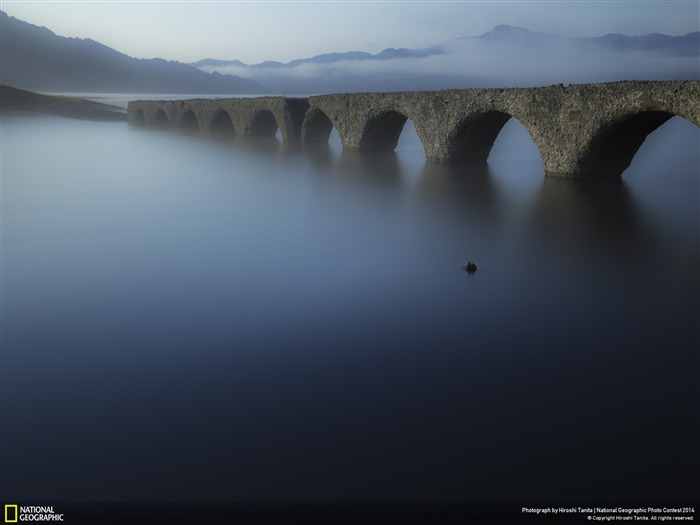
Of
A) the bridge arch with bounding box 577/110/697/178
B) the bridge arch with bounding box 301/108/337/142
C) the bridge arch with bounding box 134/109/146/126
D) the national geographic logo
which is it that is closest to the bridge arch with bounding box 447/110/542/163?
the bridge arch with bounding box 577/110/697/178

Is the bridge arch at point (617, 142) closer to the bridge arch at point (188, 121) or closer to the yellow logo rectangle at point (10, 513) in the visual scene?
the yellow logo rectangle at point (10, 513)

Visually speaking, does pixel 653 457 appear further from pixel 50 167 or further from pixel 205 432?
pixel 50 167

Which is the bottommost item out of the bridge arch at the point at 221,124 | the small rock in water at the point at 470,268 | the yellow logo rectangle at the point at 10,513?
the yellow logo rectangle at the point at 10,513

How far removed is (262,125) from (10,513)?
35.9 meters

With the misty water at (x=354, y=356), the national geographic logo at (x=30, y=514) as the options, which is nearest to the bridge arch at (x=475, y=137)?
the misty water at (x=354, y=356)

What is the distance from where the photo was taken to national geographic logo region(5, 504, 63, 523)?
3.56 m

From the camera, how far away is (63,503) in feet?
12.3

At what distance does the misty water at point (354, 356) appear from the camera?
4.07 meters

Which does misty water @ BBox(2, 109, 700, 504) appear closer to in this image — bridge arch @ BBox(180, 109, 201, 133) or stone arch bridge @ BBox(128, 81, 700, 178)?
stone arch bridge @ BBox(128, 81, 700, 178)

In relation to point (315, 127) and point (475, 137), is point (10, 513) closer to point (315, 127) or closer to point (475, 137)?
point (475, 137)

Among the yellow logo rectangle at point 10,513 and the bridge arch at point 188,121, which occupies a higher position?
the bridge arch at point 188,121

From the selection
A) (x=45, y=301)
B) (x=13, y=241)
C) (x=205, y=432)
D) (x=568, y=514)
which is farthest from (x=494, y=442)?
(x=13, y=241)

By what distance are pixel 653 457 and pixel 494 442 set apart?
40.2 inches

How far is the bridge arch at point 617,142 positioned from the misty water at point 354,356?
98.3 inches
